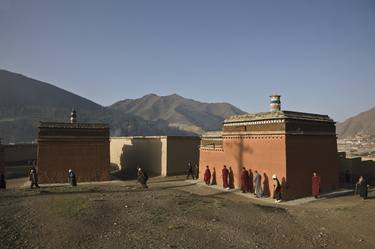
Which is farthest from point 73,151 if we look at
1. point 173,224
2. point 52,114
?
point 52,114

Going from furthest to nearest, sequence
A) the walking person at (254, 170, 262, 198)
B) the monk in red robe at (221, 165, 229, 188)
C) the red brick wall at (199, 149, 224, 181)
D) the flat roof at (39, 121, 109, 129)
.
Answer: the flat roof at (39, 121, 109, 129), the red brick wall at (199, 149, 224, 181), the monk in red robe at (221, 165, 229, 188), the walking person at (254, 170, 262, 198)

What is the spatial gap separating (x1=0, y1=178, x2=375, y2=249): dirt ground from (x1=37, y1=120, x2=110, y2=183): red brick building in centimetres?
1187

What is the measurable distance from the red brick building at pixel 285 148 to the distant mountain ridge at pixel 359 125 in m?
156

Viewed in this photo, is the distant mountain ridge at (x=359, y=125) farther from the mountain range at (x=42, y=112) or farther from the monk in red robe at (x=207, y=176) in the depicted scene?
the monk in red robe at (x=207, y=176)

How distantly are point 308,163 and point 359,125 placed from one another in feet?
586

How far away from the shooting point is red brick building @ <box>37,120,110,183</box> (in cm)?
2666

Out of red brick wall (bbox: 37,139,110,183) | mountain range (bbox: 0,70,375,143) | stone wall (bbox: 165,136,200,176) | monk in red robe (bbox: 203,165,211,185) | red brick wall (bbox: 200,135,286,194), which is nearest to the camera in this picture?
red brick wall (bbox: 200,135,286,194)

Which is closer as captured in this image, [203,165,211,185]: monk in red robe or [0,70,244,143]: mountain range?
[203,165,211,185]: monk in red robe

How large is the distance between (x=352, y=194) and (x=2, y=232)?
16843 millimetres

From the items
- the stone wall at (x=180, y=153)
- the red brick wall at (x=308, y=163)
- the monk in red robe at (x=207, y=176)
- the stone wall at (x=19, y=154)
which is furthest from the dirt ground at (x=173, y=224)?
the stone wall at (x=19, y=154)

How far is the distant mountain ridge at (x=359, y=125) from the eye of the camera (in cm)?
16698

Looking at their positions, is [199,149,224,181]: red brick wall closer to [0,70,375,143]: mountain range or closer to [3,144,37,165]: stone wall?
[3,144,37,165]: stone wall

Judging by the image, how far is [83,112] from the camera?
16275cm

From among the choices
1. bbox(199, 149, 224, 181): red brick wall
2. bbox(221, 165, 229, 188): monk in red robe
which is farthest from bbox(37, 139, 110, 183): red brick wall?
bbox(221, 165, 229, 188): monk in red robe
